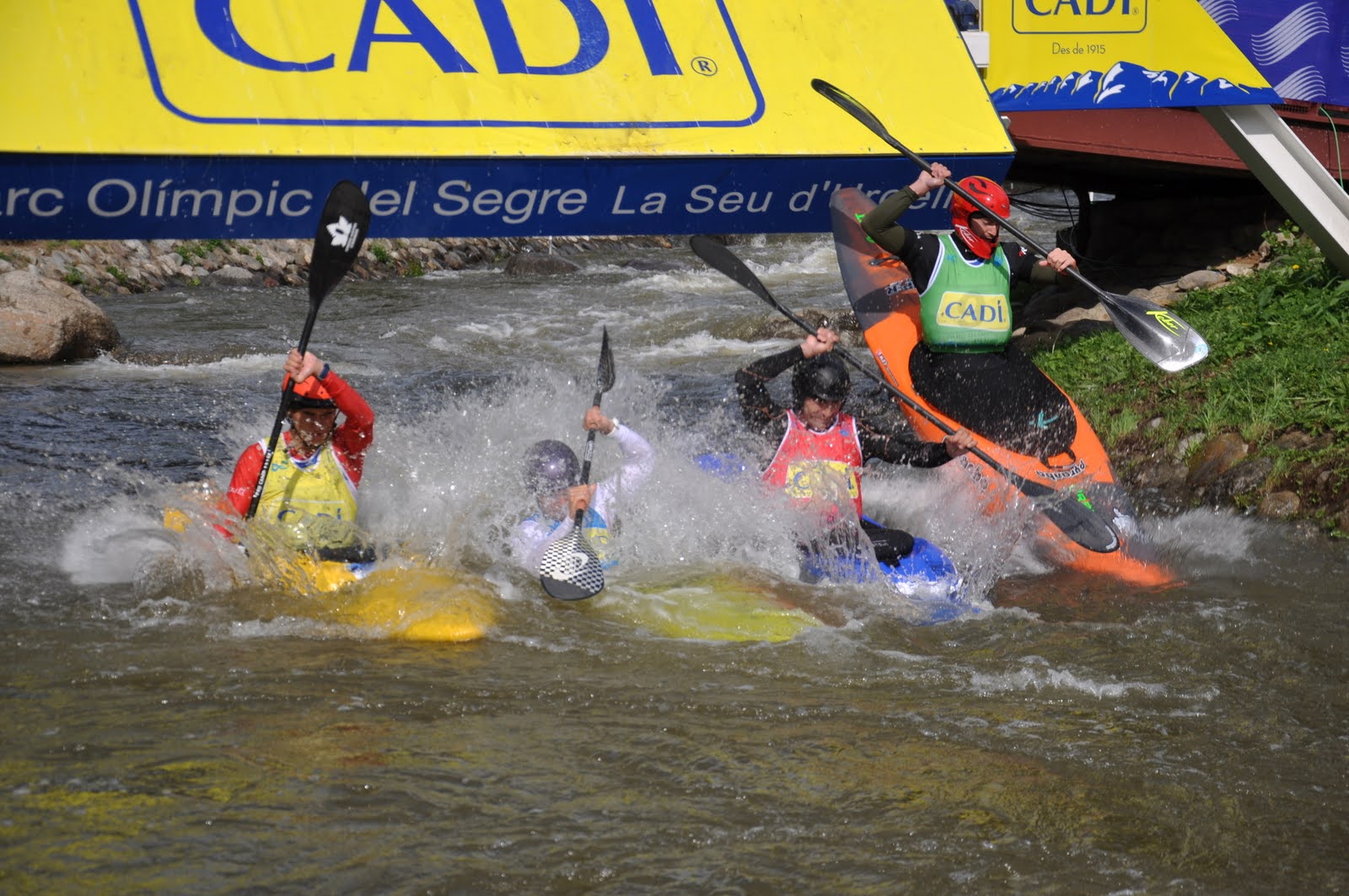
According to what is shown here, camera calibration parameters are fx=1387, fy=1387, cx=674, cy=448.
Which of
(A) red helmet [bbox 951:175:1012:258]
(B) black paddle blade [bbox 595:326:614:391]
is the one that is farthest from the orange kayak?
(B) black paddle blade [bbox 595:326:614:391]

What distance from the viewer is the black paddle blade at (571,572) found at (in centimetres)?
499

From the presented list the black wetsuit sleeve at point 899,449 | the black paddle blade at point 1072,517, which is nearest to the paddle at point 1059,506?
the black paddle blade at point 1072,517

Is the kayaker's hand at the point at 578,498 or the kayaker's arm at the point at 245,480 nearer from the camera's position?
the kayaker's arm at the point at 245,480

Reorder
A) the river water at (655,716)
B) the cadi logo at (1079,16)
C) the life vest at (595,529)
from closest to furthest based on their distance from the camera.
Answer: the river water at (655,716), the life vest at (595,529), the cadi logo at (1079,16)

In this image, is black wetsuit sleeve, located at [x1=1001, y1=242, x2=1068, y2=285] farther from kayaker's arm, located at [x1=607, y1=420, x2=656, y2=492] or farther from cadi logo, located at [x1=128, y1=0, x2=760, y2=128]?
kayaker's arm, located at [x1=607, y1=420, x2=656, y2=492]

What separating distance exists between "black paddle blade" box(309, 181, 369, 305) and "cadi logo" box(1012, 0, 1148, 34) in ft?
14.7

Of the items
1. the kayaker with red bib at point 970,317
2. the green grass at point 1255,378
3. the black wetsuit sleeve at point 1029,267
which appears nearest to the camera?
the kayaker with red bib at point 970,317

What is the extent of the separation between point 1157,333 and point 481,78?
3.56 meters

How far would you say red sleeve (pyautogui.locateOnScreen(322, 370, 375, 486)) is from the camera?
5.12 m

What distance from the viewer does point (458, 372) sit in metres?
11.2

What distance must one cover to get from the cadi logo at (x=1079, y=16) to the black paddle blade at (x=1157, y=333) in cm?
182

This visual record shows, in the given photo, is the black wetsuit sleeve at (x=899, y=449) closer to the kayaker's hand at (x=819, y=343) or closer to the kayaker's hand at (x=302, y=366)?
the kayaker's hand at (x=819, y=343)

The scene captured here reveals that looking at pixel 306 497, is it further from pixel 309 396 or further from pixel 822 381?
pixel 822 381

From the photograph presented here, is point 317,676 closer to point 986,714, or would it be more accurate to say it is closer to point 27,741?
point 27,741
